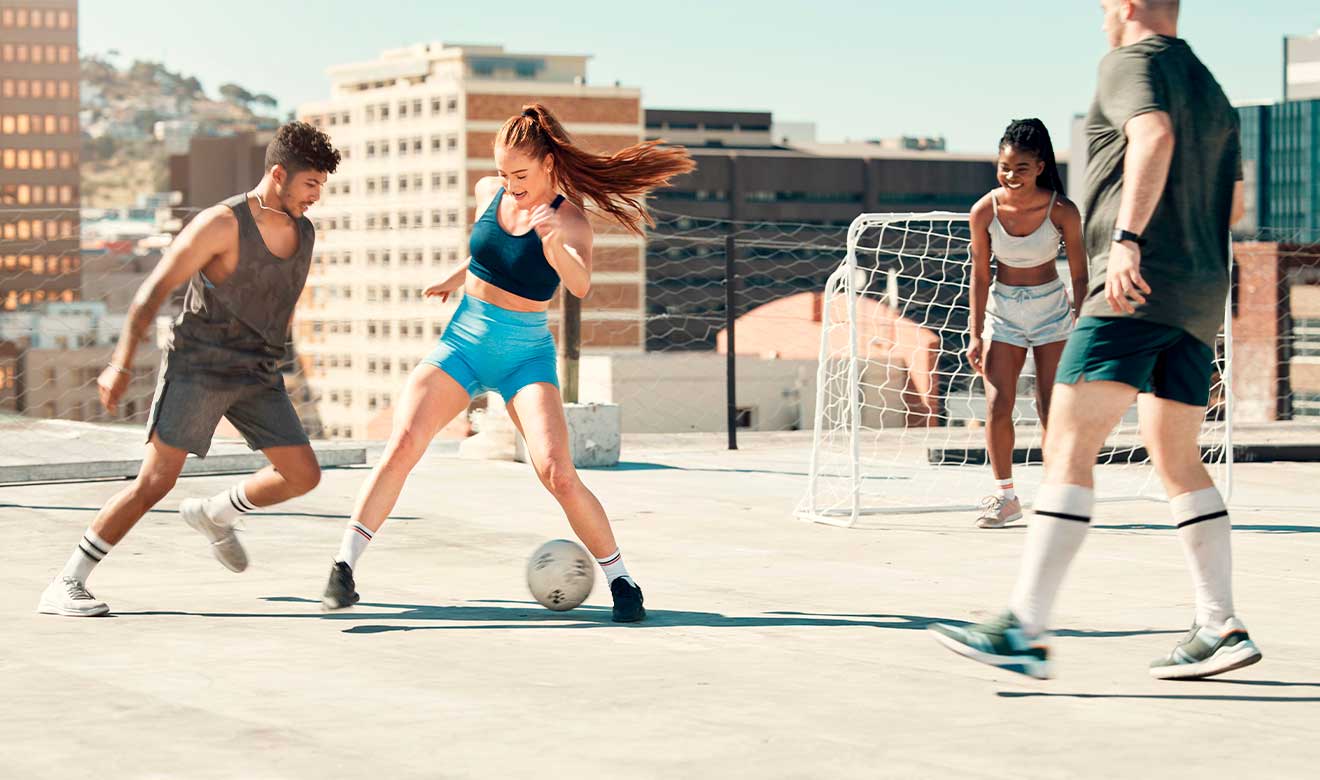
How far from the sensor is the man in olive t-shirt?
4.83 meters

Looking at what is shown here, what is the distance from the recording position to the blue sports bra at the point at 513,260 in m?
6.09

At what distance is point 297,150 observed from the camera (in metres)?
6.19

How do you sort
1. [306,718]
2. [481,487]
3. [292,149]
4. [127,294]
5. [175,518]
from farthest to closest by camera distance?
[127,294] → [481,487] → [175,518] → [292,149] → [306,718]

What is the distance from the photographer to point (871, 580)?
6.88 metres

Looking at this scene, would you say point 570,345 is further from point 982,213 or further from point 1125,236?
point 1125,236

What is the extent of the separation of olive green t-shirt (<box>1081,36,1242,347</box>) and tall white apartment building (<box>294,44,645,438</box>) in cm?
13938

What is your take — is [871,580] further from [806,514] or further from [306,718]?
[306,718]

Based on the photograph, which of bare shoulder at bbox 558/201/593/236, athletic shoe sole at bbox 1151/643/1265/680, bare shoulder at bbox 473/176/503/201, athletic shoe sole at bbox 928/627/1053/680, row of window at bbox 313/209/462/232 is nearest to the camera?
athletic shoe sole at bbox 928/627/1053/680

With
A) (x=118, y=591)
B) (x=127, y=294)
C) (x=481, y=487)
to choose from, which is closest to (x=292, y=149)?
(x=118, y=591)

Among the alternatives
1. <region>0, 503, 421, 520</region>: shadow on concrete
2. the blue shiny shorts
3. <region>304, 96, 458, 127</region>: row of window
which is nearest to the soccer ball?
the blue shiny shorts

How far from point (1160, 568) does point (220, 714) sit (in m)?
3.99

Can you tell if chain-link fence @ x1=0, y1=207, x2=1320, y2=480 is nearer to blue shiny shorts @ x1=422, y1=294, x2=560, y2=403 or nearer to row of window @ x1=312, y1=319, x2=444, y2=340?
row of window @ x1=312, y1=319, x2=444, y2=340

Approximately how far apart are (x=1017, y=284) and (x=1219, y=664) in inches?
154

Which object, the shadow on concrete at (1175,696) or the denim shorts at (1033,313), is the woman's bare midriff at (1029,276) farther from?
the shadow on concrete at (1175,696)
